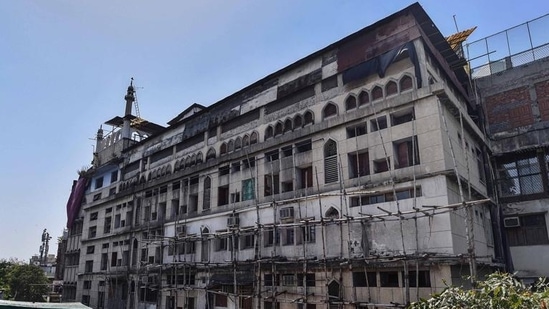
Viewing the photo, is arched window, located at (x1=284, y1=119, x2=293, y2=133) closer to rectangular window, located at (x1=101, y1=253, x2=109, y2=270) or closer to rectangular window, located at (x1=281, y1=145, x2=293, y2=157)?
rectangular window, located at (x1=281, y1=145, x2=293, y2=157)

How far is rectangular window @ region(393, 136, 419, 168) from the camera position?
619 inches

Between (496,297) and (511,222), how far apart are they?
1538 centimetres

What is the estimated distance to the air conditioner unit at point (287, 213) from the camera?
60.8 ft

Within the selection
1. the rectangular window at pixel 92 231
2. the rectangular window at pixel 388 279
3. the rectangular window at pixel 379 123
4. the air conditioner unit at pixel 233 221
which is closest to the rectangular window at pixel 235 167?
the air conditioner unit at pixel 233 221

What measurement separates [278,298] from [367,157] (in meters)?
7.52

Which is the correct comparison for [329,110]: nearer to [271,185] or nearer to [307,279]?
[271,185]

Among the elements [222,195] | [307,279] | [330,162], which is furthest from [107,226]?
[330,162]

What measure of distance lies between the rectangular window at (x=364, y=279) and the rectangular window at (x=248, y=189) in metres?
7.33

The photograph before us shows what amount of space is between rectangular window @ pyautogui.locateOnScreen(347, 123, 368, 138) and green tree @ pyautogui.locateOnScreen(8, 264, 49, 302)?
41844 millimetres

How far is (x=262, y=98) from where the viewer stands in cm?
2278

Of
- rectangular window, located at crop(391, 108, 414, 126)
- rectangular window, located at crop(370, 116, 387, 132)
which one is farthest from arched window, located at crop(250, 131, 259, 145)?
rectangular window, located at crop(391, 108, 414, 126)

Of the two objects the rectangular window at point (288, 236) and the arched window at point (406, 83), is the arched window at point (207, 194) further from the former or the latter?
the arched window at point (406, 83)

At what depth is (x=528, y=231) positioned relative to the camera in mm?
19703

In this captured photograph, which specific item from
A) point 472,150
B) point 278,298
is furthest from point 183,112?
point 472,150
